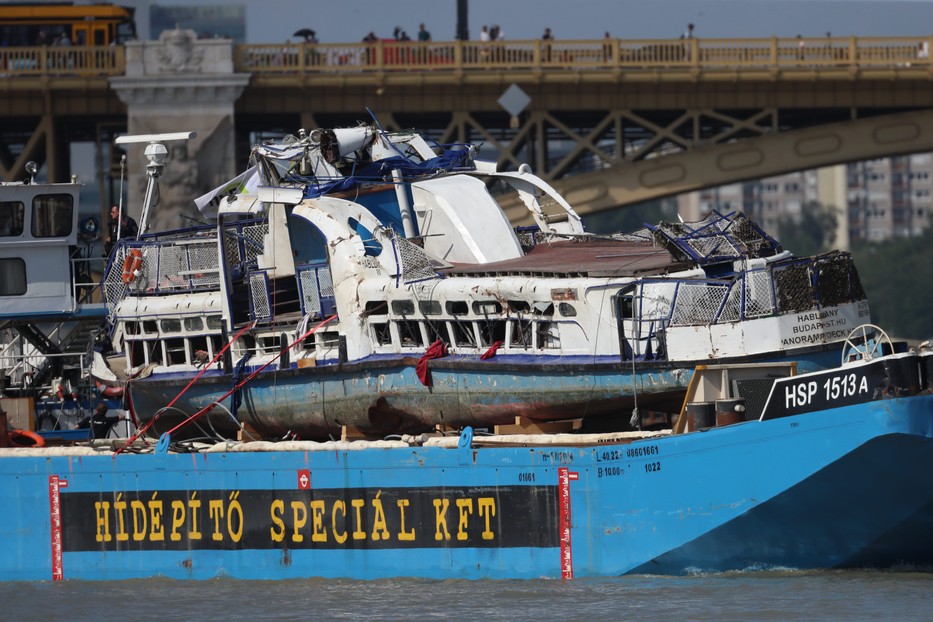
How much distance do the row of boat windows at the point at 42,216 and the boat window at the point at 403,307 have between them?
27.0ft

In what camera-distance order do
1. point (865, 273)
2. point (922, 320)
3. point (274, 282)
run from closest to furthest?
point (274, 282), point (922, 320), point (865, 273)

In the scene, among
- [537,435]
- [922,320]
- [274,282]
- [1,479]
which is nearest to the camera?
[537,435]

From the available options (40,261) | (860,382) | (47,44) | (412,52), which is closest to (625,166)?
(412,52)

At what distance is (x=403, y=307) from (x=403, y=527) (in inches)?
166

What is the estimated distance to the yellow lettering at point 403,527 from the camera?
95.9 feet

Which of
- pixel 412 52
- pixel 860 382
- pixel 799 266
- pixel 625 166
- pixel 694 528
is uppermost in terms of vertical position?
pixel 412 52

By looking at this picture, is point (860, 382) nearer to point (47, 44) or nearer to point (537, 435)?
point (537, 435)

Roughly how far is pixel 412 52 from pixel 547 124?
5171 mm

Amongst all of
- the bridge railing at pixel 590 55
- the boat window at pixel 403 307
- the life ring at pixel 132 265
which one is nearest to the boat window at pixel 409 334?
the boat window at pixel 403 307

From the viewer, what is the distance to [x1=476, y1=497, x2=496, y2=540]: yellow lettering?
28.6 m

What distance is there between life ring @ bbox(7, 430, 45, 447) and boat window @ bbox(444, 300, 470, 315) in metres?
8.01

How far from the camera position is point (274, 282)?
113ft

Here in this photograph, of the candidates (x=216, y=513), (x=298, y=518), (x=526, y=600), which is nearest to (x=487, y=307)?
(x=298, y=518)

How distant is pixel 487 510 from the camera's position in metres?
28.6
